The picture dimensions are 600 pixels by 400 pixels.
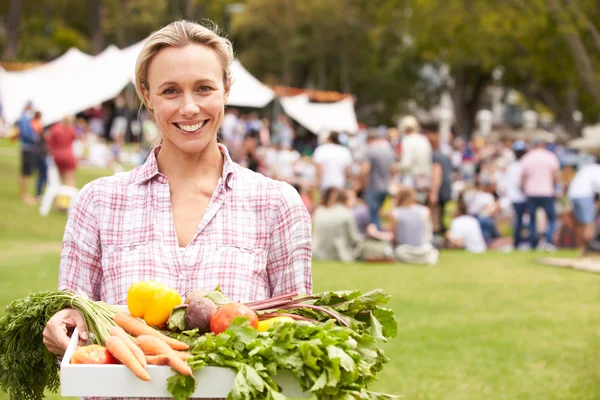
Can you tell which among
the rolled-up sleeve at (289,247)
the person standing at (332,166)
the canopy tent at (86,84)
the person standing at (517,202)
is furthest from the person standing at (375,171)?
the rolled-up sleeve at (289,247)

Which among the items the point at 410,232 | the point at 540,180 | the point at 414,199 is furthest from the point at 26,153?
the point at 540,180

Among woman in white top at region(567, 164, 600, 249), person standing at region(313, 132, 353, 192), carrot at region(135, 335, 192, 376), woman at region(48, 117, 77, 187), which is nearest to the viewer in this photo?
carrot at region(135, 335, 192, 376)

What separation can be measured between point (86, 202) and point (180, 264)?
0.40 m

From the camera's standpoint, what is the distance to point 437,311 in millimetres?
10914

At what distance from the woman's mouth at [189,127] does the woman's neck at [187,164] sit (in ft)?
0.41

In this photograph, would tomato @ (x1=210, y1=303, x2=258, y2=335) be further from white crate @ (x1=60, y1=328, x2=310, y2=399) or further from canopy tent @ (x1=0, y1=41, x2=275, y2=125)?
canopy tent @ (x1=0, y1=41, x2=275, y2=125)

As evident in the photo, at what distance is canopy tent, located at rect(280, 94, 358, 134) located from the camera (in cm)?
3647

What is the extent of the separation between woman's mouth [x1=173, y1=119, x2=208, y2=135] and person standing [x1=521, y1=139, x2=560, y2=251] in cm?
1582

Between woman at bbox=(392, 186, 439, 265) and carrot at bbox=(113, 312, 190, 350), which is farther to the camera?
woman at bbox=(392, 186, 439, 265)

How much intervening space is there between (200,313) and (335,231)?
1267cm

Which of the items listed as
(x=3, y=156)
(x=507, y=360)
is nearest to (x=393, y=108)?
(x=3, y=156)

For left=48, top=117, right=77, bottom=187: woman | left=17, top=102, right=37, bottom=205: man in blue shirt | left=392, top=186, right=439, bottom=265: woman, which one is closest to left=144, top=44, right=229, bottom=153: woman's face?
left=392, top=186, right=439, bottom=265: woman

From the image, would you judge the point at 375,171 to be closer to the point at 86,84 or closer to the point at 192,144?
the point at 86,84

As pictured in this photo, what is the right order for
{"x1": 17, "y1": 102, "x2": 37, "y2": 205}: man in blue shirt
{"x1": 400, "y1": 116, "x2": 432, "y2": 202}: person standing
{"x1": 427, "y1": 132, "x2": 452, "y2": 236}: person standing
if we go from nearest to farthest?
1. {"x1": 400, "y1": 116, "x2": 432, "y2": 202}: person standing
2. {"x1": 427, "y1": 132, "x2": 452, "y2": 236}: person standing
3. {"x1": 17, "y1": 102, "x2": 37, "y2": 205}: man in blue shirt
